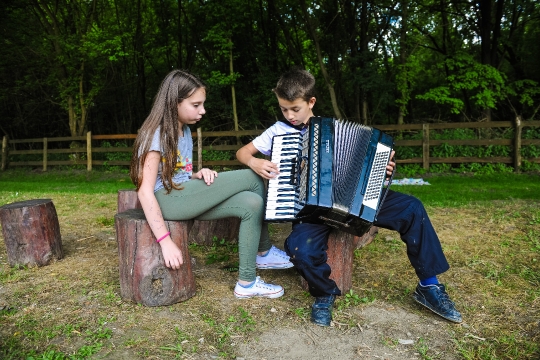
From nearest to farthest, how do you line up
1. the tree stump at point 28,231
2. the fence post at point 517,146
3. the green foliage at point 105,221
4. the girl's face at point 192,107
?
the girl's face at point 192,107, the tree stump at point 28,231, the green foliage at point 105,221, the fence post at point 517,146

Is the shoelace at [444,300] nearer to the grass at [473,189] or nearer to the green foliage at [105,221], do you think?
the grass at [473,189]

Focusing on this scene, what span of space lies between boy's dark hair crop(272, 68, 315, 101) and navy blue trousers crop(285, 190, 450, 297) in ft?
2.91

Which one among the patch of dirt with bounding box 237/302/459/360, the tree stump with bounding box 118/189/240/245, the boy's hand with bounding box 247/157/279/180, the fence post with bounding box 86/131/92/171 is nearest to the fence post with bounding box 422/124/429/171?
the tree stump with bounding box 118/189/240/245

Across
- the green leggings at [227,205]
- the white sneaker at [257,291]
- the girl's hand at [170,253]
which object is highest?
the green leggings at [227,205]

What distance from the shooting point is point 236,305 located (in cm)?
281

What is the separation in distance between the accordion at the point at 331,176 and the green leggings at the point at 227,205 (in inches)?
11.1

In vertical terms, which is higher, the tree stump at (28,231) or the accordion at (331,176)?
the accordion at (331,176)

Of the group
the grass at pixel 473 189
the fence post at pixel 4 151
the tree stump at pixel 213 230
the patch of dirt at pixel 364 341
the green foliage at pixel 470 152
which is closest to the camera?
the patch of dirt at pixel 364 341

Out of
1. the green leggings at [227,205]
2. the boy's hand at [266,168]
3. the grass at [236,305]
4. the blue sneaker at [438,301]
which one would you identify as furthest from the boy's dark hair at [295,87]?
the blue sneaker at [438,301]

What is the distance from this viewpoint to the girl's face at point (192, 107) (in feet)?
9.18

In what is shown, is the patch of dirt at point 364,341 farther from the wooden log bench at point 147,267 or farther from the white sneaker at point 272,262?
the white sneaker at point 272,262

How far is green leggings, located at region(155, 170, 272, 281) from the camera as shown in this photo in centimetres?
277

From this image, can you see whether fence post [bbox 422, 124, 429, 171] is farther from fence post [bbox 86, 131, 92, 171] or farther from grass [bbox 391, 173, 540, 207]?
fence post [bbox 86, 131, 92, 171]

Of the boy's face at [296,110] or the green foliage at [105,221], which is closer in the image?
the boy's face at [296,110]
